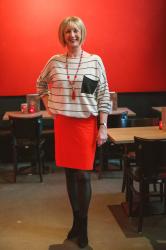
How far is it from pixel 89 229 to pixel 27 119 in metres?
1.76

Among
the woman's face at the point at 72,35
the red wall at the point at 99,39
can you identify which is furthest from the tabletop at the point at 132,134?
the red wall at the point at 99,39

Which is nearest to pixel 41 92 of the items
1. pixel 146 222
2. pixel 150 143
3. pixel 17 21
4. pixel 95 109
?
pixel 95 109

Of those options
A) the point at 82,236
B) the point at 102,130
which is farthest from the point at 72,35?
the point at 82,236

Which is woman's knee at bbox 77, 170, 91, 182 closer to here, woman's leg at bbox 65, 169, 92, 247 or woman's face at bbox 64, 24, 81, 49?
woman's leg at bbox 65, 169, 92, 247

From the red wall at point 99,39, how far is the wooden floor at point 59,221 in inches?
69.8

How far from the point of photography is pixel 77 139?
2893mm

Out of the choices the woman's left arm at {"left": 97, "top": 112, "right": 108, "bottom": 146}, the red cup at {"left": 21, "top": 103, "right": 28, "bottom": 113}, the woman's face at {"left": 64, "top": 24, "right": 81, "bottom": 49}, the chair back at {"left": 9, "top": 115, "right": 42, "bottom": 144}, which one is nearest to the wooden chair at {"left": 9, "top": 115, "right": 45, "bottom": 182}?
the chair back at {"left": 9, "top": 115, "right": 42, "bottom": 144}

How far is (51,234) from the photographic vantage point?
130 inches

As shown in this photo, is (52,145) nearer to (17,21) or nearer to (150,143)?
(17,21)

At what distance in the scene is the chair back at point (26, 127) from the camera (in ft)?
15.4

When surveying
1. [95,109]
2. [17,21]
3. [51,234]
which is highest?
[17,21]

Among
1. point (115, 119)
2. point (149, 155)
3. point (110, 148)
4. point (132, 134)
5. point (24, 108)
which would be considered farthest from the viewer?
point (110, 148)

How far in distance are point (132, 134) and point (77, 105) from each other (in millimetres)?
943

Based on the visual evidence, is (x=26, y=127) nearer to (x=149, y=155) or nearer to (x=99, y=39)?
(x=99, y=39)
